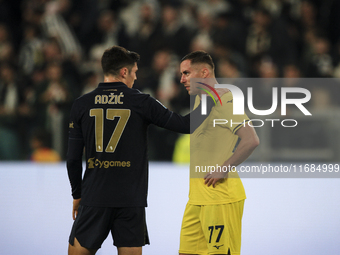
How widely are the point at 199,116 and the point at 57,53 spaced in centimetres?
608

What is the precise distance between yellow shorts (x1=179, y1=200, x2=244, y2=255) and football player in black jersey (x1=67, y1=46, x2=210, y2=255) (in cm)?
38

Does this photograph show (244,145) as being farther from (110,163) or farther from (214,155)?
(110,163)

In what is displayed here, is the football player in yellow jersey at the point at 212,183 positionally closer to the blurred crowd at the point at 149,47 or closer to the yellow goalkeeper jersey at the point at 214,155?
the yellow goalkeeper jersey at the point at 214,155

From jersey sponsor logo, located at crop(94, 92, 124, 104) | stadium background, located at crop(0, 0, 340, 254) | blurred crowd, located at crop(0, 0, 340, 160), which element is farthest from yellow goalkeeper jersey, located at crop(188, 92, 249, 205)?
blurred crowd, located at crop(0, 0, 340, 160)

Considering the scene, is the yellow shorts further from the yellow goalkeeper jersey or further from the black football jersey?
the black football jersey

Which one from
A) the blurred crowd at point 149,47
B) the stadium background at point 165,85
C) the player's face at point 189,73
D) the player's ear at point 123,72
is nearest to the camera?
the player's ear at point 123,72

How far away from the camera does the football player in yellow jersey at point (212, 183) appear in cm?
282

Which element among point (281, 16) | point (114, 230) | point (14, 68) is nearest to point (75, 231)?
point (114, 230)

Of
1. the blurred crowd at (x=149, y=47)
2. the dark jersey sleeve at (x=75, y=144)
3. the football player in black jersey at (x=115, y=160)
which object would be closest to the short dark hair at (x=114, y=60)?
the football player in black jersey at (x=115, y=160)

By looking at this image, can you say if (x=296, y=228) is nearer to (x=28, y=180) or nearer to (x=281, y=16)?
(x=28, y=180)

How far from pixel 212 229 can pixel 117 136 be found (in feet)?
2.94

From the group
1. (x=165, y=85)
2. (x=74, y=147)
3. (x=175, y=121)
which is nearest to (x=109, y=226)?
(x=74, y=147)

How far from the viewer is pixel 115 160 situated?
269 cm

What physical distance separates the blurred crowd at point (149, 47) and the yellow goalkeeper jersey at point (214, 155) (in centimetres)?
377
